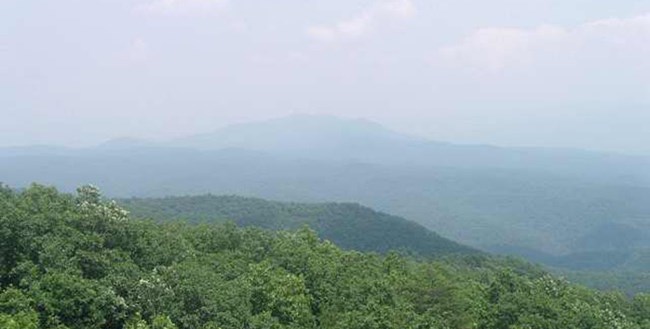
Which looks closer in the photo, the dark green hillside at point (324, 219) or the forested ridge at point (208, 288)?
the forested ridge at point (208, 288)

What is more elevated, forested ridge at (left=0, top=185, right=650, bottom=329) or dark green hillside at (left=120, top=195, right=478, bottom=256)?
forested ridge at (left=0, top=185, right=650, bottom=329)

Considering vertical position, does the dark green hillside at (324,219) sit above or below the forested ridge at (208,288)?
below

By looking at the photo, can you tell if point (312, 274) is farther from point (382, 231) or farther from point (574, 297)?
point (382, 231)

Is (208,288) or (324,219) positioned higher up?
(208,288)

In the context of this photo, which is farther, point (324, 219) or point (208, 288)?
point (324, 219)

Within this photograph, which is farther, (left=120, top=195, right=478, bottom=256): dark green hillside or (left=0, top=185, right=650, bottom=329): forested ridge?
(left=120, top=195, right=478, bottom=256): dark green hillside
